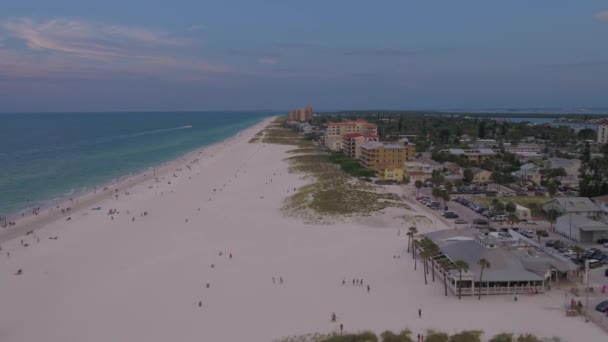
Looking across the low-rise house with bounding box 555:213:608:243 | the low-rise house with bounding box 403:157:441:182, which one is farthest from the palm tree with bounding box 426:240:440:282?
the low-rise house with bounding box 403:157:441:182

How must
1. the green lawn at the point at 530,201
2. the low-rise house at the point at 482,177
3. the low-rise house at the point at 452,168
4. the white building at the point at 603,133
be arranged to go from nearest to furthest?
the green lawn at the point at 530,201, the low-rise house at the point at 482,177, the low-rise house at the point at 452,168, the white building at the point at 603,133

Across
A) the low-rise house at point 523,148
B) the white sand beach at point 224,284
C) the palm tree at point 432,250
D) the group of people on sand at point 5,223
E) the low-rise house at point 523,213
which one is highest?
the low-rise house at point 523,148

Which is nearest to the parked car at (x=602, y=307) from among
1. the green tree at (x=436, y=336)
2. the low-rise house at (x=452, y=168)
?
the green tree at (x=436, y=336)

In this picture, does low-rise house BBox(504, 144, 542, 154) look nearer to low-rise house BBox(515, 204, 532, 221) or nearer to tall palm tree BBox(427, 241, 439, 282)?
low-rise house BBox(515, 204, 532, 221)

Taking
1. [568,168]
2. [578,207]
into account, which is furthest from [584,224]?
[568,168]

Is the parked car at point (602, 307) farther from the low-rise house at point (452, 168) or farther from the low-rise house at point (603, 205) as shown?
the low-rise house at point (452, 168)

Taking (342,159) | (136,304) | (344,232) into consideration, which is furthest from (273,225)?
(342,159)
